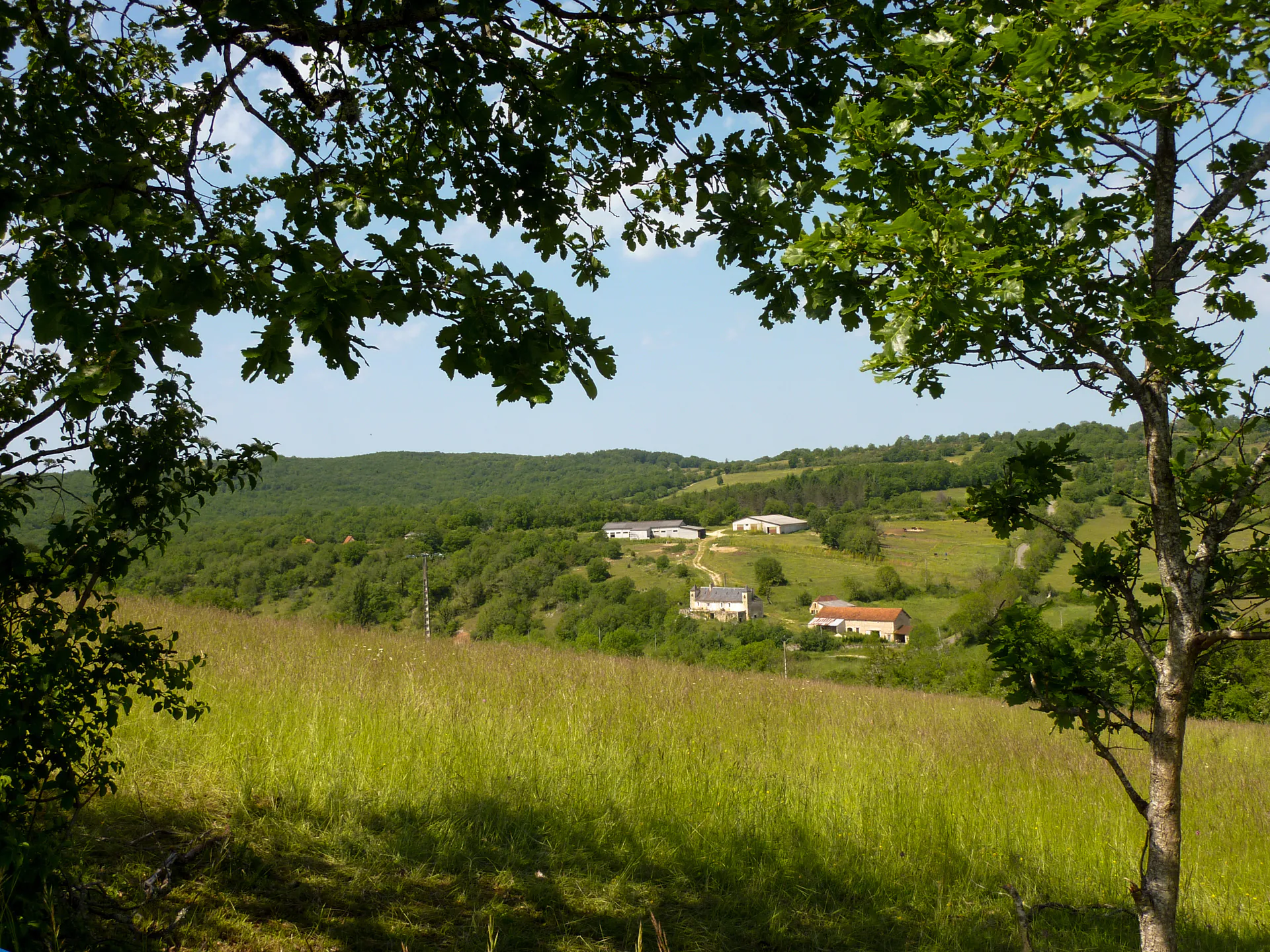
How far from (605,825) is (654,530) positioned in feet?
299

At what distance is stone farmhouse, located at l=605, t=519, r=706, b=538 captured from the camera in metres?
92.6

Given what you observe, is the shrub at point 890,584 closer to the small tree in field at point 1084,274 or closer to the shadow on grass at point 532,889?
the shadow on grass at point 532,889

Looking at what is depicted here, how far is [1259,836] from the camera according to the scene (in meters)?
5.43

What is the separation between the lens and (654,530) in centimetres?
9538

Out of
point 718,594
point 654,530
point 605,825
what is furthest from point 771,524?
point 605,825

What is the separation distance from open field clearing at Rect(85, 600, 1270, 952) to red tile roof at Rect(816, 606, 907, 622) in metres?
56.4

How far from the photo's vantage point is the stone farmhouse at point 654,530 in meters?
92.6

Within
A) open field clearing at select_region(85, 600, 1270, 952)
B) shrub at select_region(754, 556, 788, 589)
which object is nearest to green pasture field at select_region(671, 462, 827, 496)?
shrub at select_region(754, 556, 788, 589)

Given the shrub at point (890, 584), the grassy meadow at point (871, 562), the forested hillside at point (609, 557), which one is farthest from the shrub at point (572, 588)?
the shrub at point (890, 584)

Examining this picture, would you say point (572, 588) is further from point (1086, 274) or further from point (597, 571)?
point (1086, 274)

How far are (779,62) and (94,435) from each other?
2.92m

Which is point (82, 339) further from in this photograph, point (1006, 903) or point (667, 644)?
point (667, 644)

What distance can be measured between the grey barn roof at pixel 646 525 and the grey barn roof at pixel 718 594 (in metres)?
29.2

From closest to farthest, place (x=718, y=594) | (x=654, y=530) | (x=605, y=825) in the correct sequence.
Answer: (x=605, y=825) < (x=718, y=594) < (x=654, y=530)
